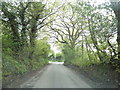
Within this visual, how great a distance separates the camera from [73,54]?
24766 mm

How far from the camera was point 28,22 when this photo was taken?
14.3 m

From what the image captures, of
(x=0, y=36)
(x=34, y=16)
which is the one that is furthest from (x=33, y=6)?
(x=0, y=36)

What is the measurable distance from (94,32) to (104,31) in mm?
1510

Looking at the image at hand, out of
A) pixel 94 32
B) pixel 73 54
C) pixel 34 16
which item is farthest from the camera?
pixel 73 54

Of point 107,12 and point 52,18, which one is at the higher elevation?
point 52,18

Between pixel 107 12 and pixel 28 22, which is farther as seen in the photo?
pixel 28 22

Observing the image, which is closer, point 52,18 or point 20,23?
point 20,23

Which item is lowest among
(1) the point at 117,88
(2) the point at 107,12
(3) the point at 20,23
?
(1) the point at 117,88

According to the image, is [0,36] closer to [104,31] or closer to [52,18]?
[104,31]

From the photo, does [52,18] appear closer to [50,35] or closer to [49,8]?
[49,8]

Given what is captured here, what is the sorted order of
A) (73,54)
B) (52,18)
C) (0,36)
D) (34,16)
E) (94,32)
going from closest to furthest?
1. (0,36)
2. (94,32)
3. (34,16)
4. (52,18)
5. (73,54)

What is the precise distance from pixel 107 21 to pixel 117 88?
15.0 feet

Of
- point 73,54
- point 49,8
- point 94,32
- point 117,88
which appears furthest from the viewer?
point 73,54

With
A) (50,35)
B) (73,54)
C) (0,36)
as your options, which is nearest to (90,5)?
(0,36)
